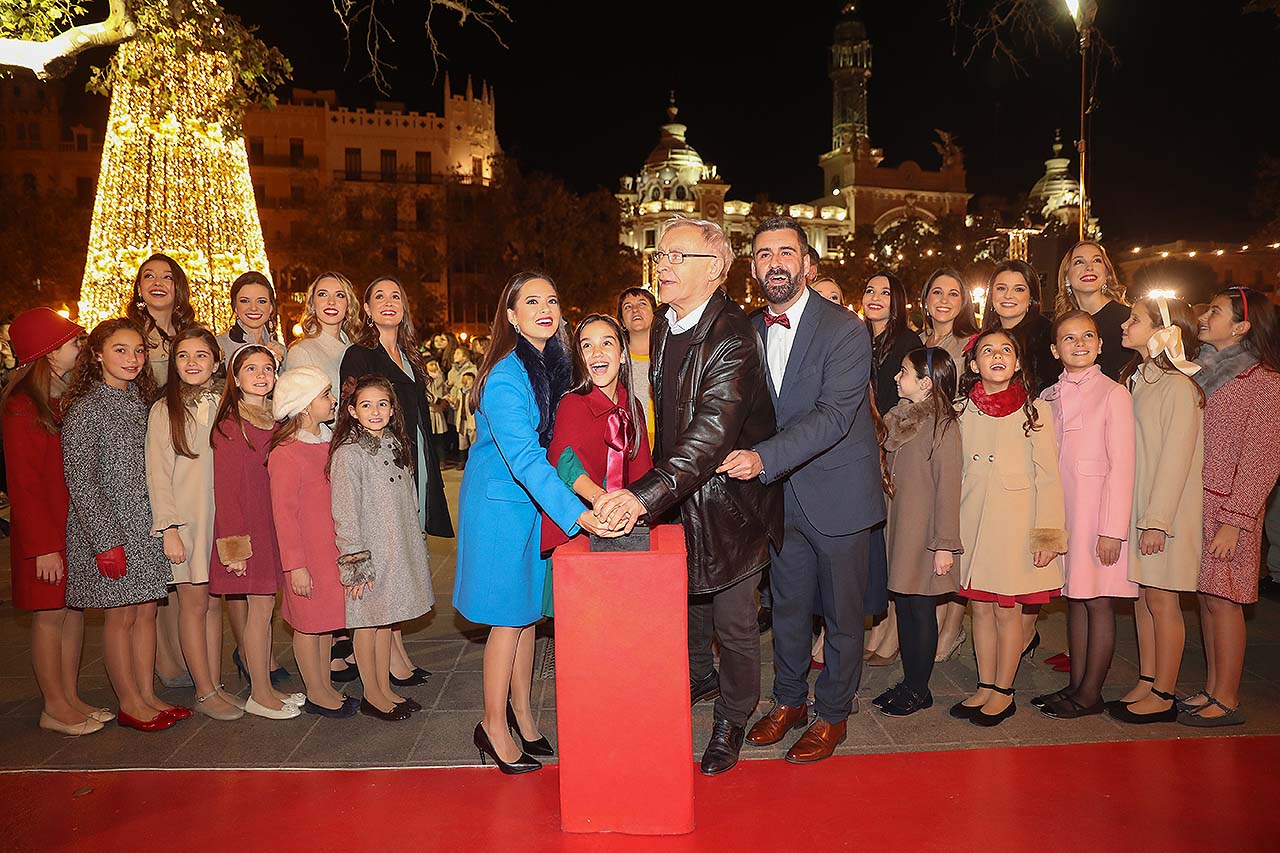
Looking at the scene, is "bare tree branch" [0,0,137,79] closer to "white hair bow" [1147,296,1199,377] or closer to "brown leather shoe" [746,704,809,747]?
"brown leather shoe" [746,704,809,747]

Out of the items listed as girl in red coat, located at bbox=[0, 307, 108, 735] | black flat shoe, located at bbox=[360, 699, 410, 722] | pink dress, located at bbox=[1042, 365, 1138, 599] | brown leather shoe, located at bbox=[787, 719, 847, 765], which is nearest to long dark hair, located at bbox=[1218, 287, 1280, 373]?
pink dress, located at bbox=[1042, 365, 1138, 599]

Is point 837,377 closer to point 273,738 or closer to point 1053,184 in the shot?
point 273,738

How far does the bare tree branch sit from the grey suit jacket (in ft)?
16.0

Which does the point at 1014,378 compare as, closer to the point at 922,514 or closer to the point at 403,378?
the point at 922,514

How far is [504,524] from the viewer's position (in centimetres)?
369

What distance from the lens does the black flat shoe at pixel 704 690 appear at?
15.2ft

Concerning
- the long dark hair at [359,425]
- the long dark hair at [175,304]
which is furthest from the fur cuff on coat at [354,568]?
the long dark hair at [175,304]

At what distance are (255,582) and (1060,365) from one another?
4.71 meters

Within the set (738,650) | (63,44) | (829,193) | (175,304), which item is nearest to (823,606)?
(738,650)

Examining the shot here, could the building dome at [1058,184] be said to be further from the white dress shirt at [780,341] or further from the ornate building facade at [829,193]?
the white dress shirt at [780,341]

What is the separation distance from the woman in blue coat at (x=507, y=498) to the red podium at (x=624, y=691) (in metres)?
0.58

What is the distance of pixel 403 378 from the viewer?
4.95 meters

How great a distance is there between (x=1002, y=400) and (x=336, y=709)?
148 inches

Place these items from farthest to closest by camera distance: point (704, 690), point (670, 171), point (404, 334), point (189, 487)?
point (670, 171) < point (404, 334) < point (704, 690) < point (189, 487)
